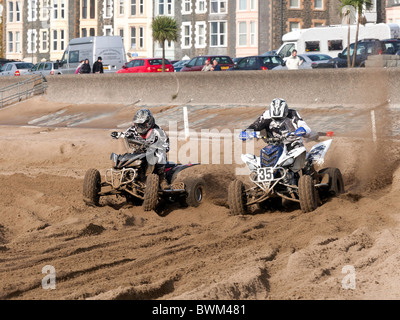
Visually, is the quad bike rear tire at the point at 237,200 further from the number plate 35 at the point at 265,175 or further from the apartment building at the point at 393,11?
the apartment building at the point at 393,11

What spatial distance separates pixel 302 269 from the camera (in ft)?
27.0

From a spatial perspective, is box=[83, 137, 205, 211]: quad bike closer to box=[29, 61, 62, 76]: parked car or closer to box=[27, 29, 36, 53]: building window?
box=[29, 61, 62, 76]: parked car

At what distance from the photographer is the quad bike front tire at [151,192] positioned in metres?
12.1

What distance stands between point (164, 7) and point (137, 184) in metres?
52.6

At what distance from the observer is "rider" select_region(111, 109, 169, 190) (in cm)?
Result: 1283

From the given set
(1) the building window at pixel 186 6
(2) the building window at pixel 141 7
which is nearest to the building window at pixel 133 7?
(2) the building window at pixel 141 7

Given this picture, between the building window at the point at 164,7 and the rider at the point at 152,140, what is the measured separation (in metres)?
51.4

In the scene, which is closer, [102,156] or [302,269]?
[302,269]

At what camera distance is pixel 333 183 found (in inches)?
507

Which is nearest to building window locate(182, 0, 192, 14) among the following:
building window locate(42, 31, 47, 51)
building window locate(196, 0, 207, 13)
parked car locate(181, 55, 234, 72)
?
building window locate(196, 0, 207, 13)

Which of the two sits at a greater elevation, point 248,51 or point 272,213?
point 248,51

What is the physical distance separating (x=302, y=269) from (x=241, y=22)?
5301 cm
